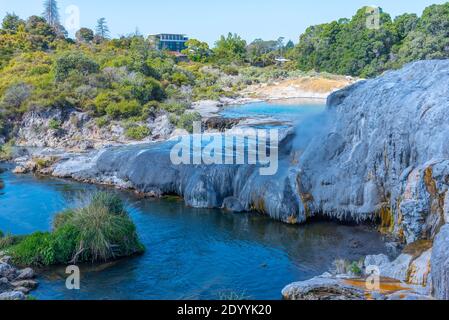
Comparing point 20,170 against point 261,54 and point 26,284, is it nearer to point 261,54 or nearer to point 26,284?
point 26,284

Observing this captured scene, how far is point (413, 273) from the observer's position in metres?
12.9

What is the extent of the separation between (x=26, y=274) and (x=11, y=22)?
7291cm

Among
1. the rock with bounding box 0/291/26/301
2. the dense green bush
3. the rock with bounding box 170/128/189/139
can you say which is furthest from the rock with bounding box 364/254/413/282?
the dense green bush

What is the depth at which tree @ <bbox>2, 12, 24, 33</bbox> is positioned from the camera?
253 feet

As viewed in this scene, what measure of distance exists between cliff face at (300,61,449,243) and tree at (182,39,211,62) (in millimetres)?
71197

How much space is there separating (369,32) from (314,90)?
659 inches

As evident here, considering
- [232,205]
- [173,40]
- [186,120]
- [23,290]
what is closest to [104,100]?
[186,120]

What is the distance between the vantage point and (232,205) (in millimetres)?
21328

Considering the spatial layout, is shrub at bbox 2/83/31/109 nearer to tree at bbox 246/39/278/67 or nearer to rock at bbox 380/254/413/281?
rock at bbox 380/254/413/281

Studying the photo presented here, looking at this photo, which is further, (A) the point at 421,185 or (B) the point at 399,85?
(B) the point at 399,85

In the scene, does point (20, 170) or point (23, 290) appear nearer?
point (23, 290)

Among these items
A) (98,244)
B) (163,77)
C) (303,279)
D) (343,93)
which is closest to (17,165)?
(98,244)

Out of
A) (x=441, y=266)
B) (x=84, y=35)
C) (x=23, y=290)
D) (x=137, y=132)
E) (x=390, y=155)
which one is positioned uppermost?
(x=84, y=35)

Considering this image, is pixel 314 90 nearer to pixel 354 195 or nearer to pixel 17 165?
pixel 17 165
